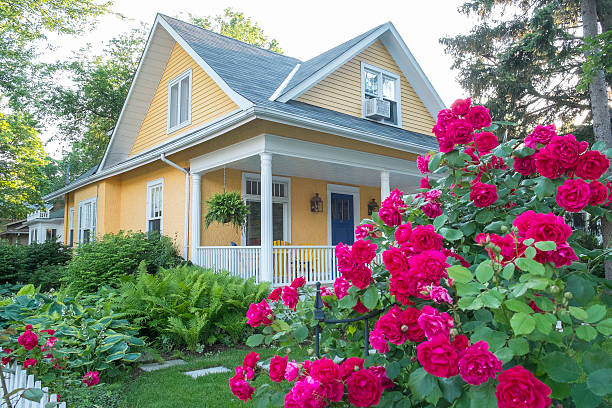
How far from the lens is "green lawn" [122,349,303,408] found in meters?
3.38

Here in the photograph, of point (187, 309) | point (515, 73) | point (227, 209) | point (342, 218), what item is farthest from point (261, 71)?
point (515, 73)

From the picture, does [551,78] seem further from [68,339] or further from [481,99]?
[68,339]

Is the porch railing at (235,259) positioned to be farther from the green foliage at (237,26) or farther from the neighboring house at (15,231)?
the neighboring house at (15,231)

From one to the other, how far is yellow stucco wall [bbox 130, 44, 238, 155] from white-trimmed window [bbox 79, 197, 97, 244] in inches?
81.8

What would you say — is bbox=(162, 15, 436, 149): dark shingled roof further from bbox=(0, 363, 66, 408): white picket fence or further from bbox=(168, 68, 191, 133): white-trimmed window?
bbox=(0, 363, 66, 408): white picket fence

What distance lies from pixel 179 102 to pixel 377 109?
5110 mm

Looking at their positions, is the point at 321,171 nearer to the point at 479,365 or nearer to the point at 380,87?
the point at 380,87

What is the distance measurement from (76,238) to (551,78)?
18686mm

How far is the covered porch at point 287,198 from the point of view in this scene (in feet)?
24.7

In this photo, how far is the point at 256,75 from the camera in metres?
9.63

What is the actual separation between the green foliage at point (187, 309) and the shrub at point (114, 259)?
249 centimetres

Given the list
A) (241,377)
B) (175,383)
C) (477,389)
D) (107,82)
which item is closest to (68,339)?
(175,383)

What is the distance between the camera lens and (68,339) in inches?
146

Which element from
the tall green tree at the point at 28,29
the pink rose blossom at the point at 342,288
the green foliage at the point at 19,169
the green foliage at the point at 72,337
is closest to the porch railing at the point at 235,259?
the green foliage at the point at 72,337
